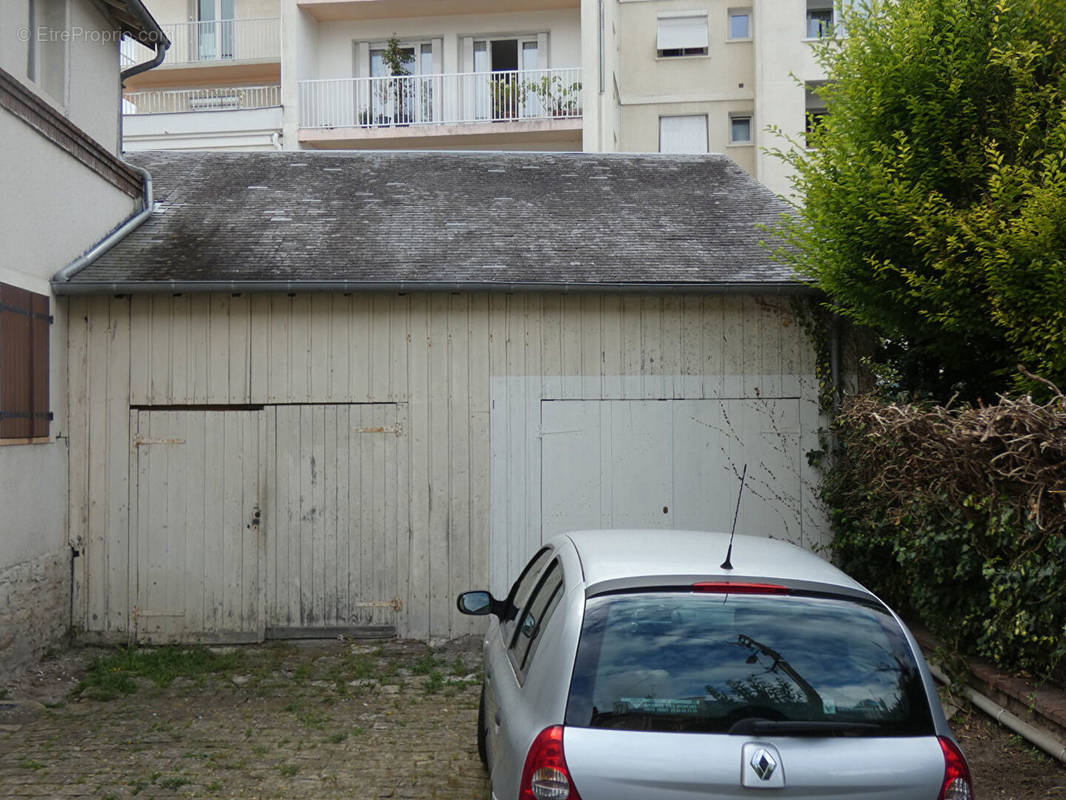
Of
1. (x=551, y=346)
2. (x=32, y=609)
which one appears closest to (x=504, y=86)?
(x=551, y=346)

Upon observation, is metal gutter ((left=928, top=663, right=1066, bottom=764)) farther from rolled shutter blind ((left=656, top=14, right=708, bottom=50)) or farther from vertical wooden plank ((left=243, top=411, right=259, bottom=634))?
rolled shutter blind ((left=656, top=14, right=708, bottom=50))

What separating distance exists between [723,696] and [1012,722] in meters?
3.76

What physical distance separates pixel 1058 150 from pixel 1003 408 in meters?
2.43

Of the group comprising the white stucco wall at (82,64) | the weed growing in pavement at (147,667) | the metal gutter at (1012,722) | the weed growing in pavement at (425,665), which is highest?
the white stucco wall at (82,64)

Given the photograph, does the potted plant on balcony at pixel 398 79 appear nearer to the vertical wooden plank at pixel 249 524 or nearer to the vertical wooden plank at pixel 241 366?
the vertical wooden plank at pixel 241 366

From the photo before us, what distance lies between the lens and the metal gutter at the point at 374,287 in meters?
9.01

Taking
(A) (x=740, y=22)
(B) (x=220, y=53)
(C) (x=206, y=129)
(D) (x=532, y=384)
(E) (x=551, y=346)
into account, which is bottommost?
(D) (x=532, y=384)

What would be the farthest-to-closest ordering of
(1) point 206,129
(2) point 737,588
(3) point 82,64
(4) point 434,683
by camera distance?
(1) point 206,129
(3) point 82,64
(4) point 434,683
(2) point 737,588

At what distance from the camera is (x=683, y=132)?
85.6 feet

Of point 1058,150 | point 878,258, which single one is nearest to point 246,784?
point 878,258

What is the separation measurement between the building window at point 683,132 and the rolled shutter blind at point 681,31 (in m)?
1.89

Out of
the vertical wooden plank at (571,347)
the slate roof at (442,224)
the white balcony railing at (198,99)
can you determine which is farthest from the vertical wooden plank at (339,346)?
the white balcony railing at (198,99)

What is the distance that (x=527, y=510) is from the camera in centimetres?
948

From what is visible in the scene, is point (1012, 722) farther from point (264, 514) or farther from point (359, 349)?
point (264, 514)
